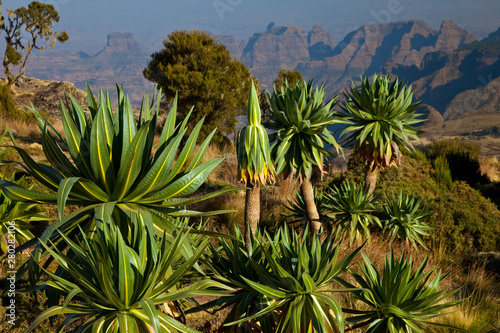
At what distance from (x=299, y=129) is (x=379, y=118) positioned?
2.41 meters

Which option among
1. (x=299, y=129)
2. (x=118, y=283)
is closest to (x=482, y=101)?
(x=299, y=129)

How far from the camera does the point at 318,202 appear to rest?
671cm

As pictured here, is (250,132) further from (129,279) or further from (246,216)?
(129,279)

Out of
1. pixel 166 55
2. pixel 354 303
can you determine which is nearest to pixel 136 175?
pixel 354 303

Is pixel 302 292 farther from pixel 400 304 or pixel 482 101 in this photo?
pixel 482 101

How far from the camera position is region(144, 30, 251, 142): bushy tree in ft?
51.1

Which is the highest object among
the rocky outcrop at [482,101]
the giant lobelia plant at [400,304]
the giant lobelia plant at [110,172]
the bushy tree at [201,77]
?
the rocky outcrop at [482,101]

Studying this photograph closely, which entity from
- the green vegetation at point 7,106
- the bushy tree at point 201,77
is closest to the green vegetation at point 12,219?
the green vegetation at point 7,106

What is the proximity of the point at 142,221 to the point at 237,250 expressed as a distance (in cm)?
97

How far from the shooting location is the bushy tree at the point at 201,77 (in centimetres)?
1557

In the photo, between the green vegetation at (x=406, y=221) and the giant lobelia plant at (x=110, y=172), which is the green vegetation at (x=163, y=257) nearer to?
the giant lobelia plant at (x=110, y=172)

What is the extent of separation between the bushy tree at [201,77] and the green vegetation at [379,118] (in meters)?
9.91

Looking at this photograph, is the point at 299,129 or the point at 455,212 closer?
the point at 299,129

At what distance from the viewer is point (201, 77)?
51.0 feet
